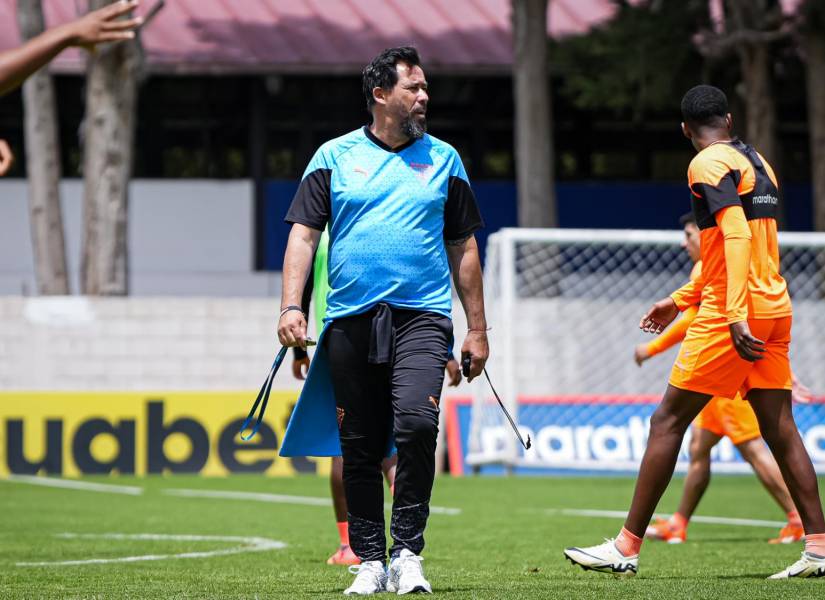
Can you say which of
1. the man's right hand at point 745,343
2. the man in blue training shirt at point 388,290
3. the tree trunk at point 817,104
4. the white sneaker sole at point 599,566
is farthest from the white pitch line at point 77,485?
the tree trunk at point 817,104

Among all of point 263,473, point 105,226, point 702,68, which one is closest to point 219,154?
point 105,226

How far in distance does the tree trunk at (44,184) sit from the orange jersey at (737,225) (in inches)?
719

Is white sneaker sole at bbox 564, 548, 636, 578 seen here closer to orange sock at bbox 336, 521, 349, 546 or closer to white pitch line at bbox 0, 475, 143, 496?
orange sock at bbox 336, 521, 349, 546

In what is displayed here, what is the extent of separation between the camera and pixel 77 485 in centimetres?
1619

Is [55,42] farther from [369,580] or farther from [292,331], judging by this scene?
[369,580]

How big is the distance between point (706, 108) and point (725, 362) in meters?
1.12

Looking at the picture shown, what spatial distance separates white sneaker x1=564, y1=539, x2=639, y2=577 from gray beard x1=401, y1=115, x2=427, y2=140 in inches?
75.9

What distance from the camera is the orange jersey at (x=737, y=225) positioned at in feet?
21.2

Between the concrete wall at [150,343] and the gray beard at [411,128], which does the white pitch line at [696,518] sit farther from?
the concrete wall at [150,343]

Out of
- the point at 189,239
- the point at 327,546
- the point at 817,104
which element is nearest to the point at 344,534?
the point at 327,546

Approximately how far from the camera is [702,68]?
24766 millimetres

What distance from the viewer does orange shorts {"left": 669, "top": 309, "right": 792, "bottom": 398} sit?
6578 millimetres

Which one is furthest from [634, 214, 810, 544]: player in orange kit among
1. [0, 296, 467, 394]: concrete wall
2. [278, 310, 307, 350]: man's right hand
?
[0, 296, 467, 394]: concrete wall

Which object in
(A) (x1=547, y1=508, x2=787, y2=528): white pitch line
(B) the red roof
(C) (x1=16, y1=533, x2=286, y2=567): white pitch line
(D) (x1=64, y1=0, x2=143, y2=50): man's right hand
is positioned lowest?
(A) (x1=547, y1=508, x2=787, y2=528): white pitch line
